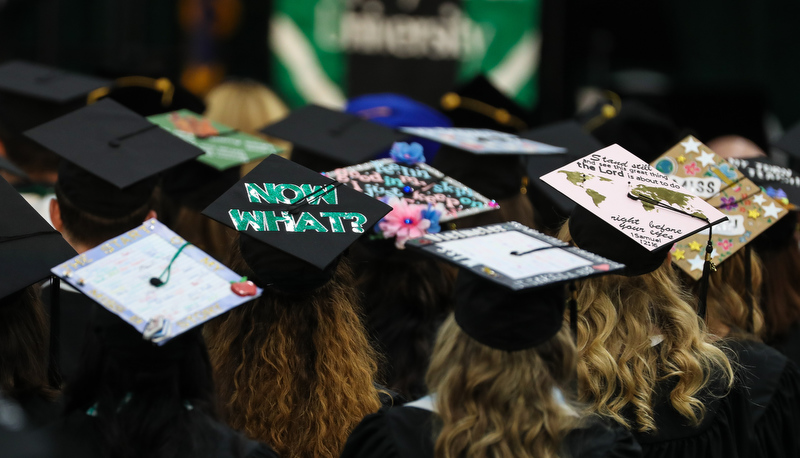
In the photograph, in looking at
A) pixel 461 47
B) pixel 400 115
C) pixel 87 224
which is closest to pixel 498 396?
pixel 87 224

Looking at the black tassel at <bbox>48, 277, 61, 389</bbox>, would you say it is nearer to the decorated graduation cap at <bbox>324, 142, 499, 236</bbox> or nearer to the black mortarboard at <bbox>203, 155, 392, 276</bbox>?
the black mortarboard at <bbox>203, 155, 392, 276</bbox>

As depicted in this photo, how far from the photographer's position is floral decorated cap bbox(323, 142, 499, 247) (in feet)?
9.41

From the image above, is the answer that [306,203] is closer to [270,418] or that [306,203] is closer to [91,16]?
[270,418]

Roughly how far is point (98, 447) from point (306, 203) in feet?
2.96

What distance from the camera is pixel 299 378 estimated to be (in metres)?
2.29

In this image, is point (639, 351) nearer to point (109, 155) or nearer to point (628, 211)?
point (628, 211)

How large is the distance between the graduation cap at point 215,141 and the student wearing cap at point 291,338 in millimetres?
1174

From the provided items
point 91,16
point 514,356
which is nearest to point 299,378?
point 514,356

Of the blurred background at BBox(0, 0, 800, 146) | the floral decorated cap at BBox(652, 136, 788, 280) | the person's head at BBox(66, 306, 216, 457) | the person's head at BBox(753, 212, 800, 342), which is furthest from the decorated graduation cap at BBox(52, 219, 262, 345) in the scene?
the blurred background at BBox(0, 0, 800, 146)

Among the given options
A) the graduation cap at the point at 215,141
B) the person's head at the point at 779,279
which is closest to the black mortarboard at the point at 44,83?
the graduation cap at the point at 215,141

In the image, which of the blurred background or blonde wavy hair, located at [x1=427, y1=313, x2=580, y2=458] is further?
the blurred background

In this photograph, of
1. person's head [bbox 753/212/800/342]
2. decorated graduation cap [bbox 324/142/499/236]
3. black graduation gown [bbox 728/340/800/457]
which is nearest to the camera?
black graduation gown [bbox 728/340/800/457]

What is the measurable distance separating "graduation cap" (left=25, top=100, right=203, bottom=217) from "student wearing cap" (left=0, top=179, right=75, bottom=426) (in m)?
0.42

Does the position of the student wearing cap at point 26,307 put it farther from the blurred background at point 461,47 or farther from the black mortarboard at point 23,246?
the blurred background at point 461,47
